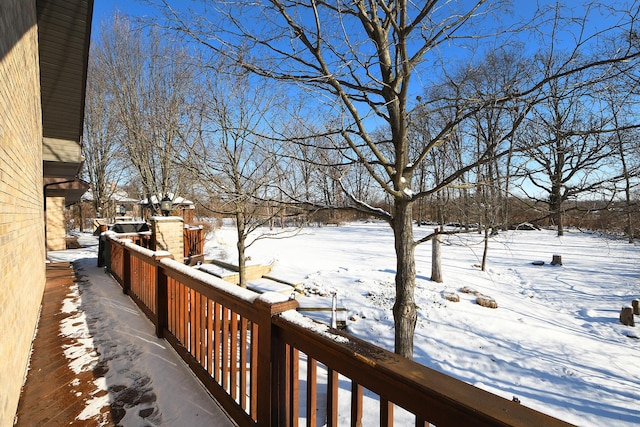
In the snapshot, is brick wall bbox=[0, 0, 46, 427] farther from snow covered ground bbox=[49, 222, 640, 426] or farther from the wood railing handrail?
the wood railing handrail

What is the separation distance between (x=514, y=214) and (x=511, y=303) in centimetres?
524

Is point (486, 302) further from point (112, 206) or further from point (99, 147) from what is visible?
point (112, 206)

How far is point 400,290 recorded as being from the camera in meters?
4.41

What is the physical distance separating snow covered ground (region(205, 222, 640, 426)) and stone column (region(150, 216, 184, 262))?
138 inches

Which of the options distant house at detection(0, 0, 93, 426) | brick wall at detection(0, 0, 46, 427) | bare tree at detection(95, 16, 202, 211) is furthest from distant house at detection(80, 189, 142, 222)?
brick wall at detection(0, 0, 46, 427)

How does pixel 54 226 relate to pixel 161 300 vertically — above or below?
above

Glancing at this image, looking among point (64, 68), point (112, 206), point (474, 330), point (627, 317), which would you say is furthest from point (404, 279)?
point (112, 206)

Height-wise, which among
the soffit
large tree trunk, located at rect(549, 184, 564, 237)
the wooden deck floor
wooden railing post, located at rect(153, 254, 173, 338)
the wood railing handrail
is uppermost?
the soffit

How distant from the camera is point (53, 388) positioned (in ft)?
8.79

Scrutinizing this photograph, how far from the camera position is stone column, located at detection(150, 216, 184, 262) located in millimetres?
7641

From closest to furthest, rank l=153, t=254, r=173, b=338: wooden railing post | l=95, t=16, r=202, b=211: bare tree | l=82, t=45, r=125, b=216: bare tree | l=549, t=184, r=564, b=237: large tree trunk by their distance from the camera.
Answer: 1. l=153, t=254, r=173, b=338: wooden railing post
2. l=549, t=184, r=564, b=237: large tree trunk
3. l=95, t=16, r=202, b=211: bare tree
4. l=82, t=45, r=125, b=216: bare tree

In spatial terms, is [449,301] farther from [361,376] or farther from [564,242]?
[564,242]

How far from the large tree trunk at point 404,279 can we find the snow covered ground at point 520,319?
3.21 feet

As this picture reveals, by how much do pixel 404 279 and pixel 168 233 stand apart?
20.3 feet
